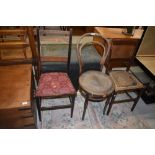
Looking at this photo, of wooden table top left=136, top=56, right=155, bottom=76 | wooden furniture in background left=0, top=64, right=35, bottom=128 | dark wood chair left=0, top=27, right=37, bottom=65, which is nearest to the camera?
wooden furniture in background left=0, top=64, right=35, bottom=128

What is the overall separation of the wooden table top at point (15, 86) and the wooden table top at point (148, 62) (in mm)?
1507

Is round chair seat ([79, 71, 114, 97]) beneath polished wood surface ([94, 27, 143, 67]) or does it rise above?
beneath

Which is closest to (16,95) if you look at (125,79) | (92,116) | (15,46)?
(15,46)

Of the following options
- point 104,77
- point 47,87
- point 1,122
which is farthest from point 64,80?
point 1,122

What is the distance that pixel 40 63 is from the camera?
70.3 inches

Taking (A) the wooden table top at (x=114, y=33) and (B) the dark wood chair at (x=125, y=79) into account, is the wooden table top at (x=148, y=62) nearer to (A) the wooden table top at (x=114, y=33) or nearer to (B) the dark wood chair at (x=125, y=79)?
(B) the dark wood chair at (x=125, y=79)

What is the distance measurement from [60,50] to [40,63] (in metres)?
0.44

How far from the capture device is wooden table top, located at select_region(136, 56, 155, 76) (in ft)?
6.60

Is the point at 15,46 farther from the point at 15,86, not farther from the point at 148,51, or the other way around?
the point at 148,51

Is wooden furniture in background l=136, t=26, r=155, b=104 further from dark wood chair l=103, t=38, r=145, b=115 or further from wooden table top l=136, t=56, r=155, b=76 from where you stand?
dark wood chair l=103, t=38, r=145, b=115

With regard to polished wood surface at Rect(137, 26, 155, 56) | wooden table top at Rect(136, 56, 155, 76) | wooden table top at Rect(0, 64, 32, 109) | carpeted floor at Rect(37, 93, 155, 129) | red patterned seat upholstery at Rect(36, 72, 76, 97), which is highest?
polished wood surface at Rect(137, 26, 155, 56)

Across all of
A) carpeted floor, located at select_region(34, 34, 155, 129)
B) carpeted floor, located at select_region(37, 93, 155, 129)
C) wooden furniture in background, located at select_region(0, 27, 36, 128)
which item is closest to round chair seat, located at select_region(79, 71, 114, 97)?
carpeted floor, located at select_region(34, 34, 155, 129)

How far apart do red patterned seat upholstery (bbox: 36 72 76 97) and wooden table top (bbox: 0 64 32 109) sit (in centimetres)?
16

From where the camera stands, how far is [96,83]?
5.70ft
